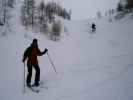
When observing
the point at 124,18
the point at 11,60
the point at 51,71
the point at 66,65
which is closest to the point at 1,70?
the point at 11,60

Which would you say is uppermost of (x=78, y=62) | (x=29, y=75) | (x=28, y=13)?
(x=28, y=13)

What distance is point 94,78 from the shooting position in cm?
258

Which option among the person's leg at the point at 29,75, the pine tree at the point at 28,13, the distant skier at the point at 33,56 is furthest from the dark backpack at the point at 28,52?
the pine tree at the point at 28,13

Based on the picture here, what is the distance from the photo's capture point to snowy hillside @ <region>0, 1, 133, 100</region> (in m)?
2.49

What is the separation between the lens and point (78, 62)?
263 cm

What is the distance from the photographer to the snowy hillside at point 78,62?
A: 2.49 metres

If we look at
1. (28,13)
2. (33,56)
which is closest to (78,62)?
(33,56)

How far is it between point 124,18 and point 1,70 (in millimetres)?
1448

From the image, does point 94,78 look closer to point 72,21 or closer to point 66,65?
point 66,65

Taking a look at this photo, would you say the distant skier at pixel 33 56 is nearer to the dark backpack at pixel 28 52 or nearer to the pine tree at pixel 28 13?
the dark backpack at pixel 28 52

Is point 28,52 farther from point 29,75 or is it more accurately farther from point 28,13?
point 28,13

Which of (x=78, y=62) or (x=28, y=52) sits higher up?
(x=28, y=52)

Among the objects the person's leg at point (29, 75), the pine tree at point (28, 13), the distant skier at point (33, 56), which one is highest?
the pine tree at point (28, 13)

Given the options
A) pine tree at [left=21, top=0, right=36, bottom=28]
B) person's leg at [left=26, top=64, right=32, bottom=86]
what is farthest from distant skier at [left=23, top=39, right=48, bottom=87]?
pine tree at [left=21, top=0, right=36, bottom=28]
